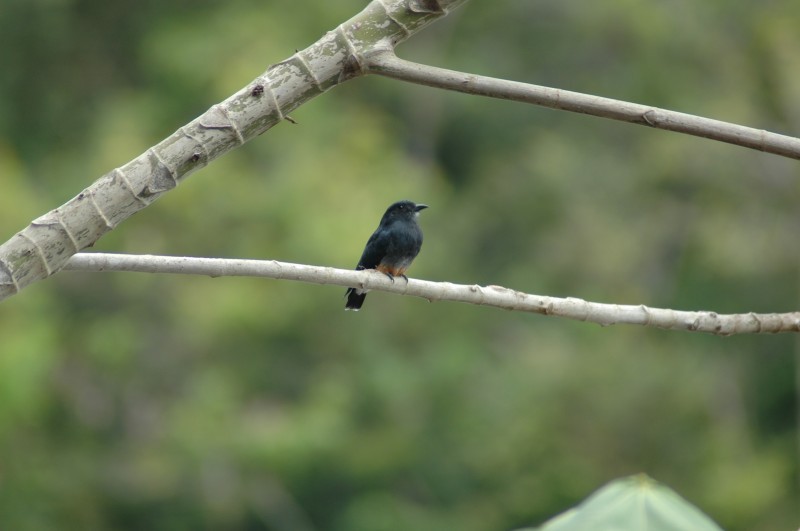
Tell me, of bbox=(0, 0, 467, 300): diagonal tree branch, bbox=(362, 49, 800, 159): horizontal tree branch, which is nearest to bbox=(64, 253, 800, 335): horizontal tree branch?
bbox=(0, 0, 467, 300): diagonal tree branch

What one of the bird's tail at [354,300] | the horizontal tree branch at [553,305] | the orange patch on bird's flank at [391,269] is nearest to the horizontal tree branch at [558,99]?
the horizontal tree branch at [553,305]

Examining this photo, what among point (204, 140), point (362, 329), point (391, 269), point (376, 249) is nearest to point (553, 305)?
point (204, 140)

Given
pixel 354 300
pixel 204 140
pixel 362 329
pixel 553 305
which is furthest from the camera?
pixel 362 329

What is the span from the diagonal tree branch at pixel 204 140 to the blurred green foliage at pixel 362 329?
423 inches

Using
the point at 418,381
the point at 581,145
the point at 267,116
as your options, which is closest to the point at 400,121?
the point at 581,145

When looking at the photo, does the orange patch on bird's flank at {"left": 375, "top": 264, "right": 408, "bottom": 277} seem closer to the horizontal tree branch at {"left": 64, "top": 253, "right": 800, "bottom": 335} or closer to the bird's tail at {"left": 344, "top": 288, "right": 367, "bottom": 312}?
the bird's tail at {"left": 344, "top": 288, "right": 367, "bottom": 312}

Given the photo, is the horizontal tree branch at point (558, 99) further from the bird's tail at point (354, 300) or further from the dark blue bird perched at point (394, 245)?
the bird's tail at point (354, 300)

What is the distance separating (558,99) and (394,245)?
3.31m

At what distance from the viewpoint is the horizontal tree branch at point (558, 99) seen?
2574 mm

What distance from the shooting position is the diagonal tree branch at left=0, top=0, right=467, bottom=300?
242 cm

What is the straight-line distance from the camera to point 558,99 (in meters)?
2.58

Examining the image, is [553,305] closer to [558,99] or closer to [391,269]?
[558,99]

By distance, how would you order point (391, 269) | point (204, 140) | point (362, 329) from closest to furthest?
1. point (204, 140)
2. point (391, 269)
3. point (362, 329)

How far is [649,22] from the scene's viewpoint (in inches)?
846
